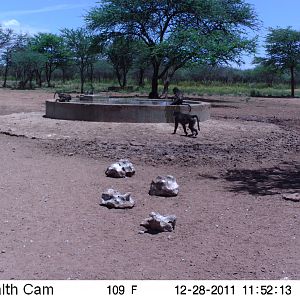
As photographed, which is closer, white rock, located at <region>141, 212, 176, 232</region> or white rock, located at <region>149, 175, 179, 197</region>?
white rock, located at <region>141, 212, 176, 232</region>

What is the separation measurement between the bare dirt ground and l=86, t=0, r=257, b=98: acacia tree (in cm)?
1644

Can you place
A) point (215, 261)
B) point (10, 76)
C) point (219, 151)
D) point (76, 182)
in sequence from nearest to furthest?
point (215, 261), point (76, 182), point (219, 151), point (10, 76)

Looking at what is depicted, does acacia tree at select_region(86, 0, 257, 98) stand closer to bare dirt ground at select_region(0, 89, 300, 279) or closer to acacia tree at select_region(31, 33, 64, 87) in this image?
bare dirt ground at select_region(0, 89, 300, 279)

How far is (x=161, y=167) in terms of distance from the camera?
10.0 metres

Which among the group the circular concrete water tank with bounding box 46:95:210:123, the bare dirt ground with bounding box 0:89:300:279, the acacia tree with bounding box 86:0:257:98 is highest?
the acacia tree with bounding box 86:0:257:98

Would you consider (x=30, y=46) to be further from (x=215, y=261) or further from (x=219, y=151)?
(x=215, y=261)

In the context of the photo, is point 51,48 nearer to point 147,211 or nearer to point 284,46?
point 284,46

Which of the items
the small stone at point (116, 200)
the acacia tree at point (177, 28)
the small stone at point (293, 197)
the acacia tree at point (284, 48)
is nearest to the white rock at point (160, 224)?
the small stone at point (116, 200)

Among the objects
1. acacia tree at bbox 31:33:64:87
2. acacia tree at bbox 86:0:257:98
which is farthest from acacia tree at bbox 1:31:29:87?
acacia tree at bbox 86:0:257:98

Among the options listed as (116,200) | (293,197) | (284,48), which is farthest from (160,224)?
(284,48)

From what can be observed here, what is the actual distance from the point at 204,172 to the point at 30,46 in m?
58.4

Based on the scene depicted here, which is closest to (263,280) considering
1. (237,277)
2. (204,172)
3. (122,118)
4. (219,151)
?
(237,277)

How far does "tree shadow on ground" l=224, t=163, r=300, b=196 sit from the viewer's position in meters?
7.93

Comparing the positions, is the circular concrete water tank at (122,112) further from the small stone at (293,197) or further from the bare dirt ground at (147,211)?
the small stone at (293,197)
